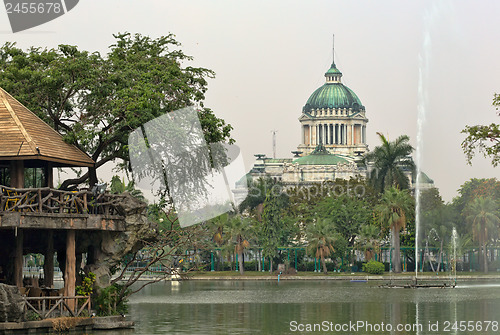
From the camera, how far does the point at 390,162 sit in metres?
103

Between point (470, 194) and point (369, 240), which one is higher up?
point (470, 194)

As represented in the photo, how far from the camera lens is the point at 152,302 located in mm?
58750

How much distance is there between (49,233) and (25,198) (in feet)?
10.6

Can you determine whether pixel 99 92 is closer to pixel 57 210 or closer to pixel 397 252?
pixel 57 210

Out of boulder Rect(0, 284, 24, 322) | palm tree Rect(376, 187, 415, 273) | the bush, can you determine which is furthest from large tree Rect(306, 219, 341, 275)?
boulder Rect(0, 284, 24, 322)

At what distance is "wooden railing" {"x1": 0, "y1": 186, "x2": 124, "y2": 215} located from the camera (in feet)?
113

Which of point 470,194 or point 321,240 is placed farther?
point 470,194

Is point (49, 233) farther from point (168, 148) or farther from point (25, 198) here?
point (168, 148)

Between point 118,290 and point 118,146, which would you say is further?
point 118,146

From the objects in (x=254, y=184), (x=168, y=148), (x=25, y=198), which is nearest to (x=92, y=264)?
(x=25, y=198)

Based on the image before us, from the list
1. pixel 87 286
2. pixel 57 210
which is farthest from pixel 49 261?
pixel 57 210

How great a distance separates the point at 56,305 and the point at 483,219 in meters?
79.9

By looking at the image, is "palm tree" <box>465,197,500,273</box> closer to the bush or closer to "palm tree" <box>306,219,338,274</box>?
the bush

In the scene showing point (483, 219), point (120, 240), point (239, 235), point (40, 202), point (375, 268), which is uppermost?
point (483, 219)
